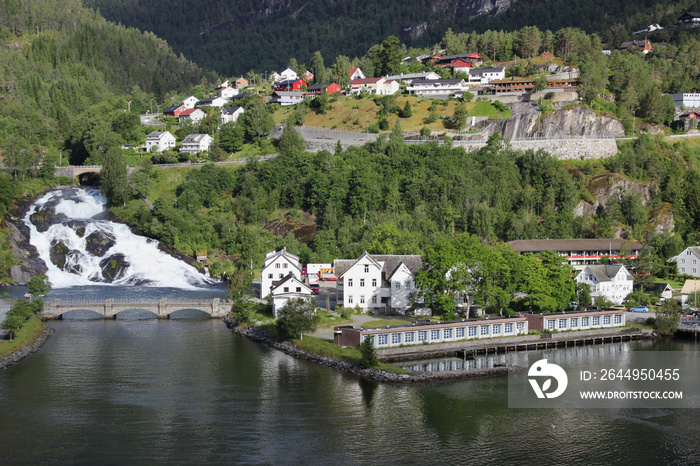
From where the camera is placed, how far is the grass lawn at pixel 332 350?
127 ft

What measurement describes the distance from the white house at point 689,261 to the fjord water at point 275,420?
26.3m

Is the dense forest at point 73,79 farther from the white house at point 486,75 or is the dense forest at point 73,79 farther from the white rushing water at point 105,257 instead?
the white house at point 486,75

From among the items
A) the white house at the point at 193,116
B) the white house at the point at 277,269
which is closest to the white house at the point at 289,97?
the white house at the point at 193,116

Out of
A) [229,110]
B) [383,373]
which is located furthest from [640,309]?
[229,110]

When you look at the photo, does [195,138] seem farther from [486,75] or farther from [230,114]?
[486,75]

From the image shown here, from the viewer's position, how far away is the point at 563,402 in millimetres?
34594

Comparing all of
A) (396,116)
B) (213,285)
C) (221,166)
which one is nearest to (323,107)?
(396,116)

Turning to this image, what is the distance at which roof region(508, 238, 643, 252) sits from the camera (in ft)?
213

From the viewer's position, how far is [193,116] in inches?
4176

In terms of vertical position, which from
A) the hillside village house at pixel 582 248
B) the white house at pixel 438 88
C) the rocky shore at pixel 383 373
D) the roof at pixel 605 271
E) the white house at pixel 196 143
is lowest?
the rocky shore at pixel 383 373

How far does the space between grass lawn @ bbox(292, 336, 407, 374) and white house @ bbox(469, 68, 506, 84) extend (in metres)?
65.8

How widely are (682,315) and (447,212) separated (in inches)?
1037

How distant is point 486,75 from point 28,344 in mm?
75044

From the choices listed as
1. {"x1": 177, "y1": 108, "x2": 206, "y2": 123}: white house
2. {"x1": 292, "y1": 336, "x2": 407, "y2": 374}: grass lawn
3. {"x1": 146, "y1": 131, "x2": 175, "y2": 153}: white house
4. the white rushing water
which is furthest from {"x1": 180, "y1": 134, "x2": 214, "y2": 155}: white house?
{"x1": 292, "y1": 336, "x2": 407, "y2": 374}: grass lawn
